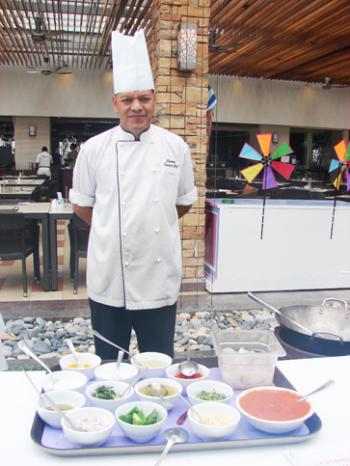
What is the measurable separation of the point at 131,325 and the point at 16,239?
2.84m

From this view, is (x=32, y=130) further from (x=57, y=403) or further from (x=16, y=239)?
(x=57, y=403)

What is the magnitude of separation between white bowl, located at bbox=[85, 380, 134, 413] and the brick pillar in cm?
315

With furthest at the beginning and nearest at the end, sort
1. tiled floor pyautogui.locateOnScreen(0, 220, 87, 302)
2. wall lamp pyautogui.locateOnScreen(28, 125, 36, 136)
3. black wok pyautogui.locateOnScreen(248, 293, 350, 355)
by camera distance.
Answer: wall lamp pyautogui.locateOnScreen(28, 125, 36, 136) < tiled floor pyautogui.locateOnScreen(0, 220, 87, 302) < black wok pyautogui.locateOnScreen(248, 293, 350, 355)

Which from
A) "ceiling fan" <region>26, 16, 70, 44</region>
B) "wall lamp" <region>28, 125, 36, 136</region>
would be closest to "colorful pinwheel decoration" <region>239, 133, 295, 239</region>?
"ceiling fan" <region>26, 16, 70, 44</region>

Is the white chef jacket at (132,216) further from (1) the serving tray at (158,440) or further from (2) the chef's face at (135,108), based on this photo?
(1) the serving tray at (158,440)

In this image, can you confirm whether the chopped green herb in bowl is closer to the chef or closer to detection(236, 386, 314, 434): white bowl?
detection(236, 386, 314, 434): white bowl

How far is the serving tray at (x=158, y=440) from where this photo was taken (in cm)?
104

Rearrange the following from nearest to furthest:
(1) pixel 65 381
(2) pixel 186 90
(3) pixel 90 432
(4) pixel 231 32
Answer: (3) pixel 90 432 → (1) pixel 65 381 → (2) pixel 186 90 → (4) pixel 231 32

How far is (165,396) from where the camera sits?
1216 mm

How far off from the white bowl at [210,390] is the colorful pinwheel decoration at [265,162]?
3185 millimetres

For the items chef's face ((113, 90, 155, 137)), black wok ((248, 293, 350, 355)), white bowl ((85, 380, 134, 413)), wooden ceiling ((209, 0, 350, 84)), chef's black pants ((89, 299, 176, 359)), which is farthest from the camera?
wooden ceiling ((209, 0, 350, 84))

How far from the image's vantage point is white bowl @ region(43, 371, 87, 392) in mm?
1277

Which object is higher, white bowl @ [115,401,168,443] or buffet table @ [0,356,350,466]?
white bowl @ [115,401,168,443]

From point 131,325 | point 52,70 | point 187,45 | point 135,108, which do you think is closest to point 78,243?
point 187,45
